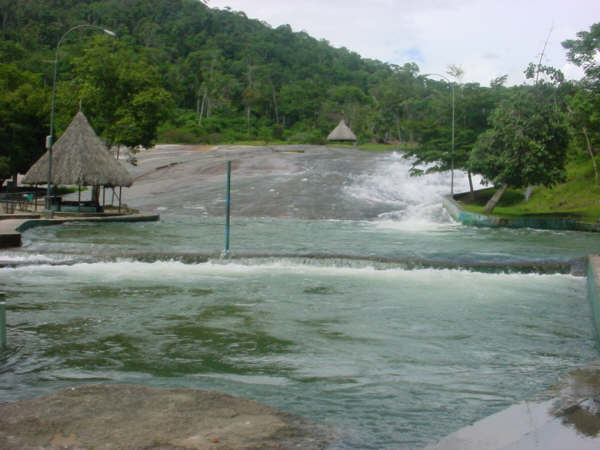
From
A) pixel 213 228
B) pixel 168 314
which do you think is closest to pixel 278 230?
pixel 213 228

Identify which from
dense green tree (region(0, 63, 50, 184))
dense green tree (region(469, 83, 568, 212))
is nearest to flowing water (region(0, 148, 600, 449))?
dense green tree (region(469, 83, 568, 212))

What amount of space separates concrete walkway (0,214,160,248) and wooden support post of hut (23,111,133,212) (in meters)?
1.49

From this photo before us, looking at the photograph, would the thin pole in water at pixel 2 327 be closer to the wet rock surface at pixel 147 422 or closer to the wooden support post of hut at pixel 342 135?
the wet rock surface at pixel 147 422

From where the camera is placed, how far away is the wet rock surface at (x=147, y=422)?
5164mm

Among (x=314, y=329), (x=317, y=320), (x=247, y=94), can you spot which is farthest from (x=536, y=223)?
(x=247, y=94)

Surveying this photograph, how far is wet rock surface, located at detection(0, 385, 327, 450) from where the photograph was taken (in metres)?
5.16

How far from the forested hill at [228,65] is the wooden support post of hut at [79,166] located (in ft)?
147

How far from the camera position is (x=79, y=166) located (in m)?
30.0

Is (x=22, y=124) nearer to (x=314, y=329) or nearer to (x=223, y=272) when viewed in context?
(x=223, y=272)

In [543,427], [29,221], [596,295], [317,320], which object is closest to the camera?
[543,427]

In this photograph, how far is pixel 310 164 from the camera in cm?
5006

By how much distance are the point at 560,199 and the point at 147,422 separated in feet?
118

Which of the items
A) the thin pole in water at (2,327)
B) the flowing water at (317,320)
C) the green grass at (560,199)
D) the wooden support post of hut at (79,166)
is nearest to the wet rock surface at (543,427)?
the flowing water at (317,320)

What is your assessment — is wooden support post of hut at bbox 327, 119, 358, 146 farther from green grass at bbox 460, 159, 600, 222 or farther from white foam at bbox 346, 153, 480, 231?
green grass at bbox 460, 159, 600, 222
